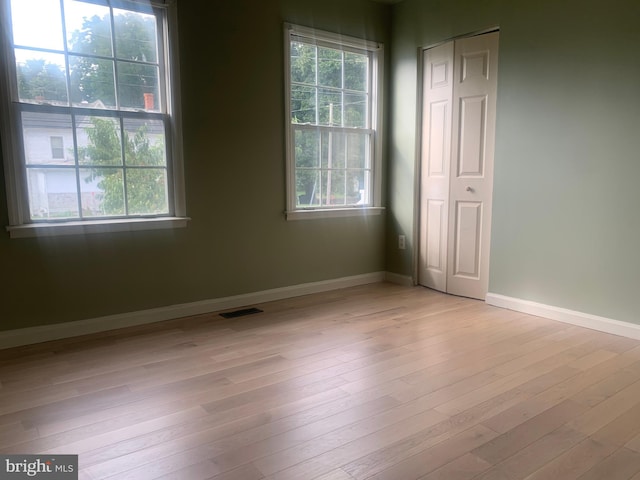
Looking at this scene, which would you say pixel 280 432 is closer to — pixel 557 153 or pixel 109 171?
pixel 109 171

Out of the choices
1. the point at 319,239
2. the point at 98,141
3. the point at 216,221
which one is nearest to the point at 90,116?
the point at 98,141

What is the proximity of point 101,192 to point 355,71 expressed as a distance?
251 centimetres

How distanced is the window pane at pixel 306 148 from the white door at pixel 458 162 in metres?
1.02

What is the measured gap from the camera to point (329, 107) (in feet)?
14.0

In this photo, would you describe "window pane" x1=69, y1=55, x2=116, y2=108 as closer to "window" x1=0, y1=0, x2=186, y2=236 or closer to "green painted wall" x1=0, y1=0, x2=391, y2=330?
"window" x1=0, y1=0, x2=186, y2=236

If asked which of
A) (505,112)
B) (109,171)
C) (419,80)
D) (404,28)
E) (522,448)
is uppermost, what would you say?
(404,28)

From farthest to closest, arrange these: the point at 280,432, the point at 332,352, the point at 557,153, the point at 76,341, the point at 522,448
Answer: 1. the point at 557,153
2. the point at 76,341
3. the point at 332,352
4. the point at 280,432
5. the point at 522,448

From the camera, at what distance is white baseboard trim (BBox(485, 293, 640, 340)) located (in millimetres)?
3168

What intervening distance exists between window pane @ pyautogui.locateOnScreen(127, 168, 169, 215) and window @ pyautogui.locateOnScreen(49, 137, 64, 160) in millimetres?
426

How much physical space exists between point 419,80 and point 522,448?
133 inches

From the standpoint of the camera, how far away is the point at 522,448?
1.89 m

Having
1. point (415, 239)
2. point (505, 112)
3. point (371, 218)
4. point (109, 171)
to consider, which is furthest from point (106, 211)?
point (505, 112)

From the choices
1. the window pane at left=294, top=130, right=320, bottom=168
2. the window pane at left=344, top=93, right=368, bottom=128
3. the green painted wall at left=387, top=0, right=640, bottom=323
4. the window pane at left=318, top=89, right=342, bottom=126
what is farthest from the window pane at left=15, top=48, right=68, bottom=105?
the green painted wall at left=387, top=0, right=640, bottom=323

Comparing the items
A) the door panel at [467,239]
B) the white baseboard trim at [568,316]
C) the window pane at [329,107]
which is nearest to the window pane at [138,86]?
A: the window pane at [329,107]
